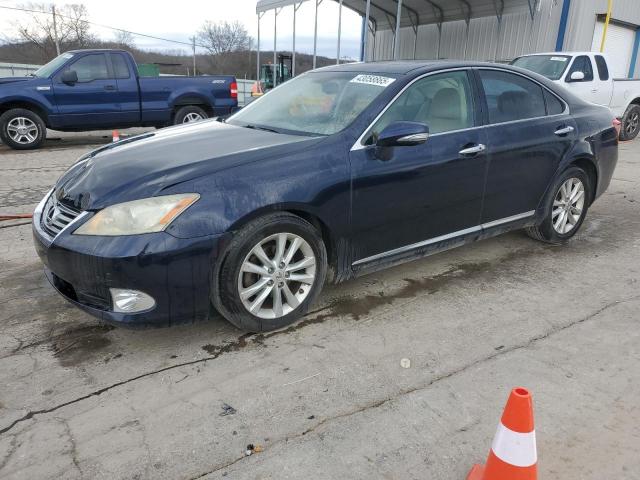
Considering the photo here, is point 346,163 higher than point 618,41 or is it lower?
lower

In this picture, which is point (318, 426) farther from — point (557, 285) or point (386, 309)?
point (557, 285)

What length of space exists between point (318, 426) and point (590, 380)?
150 cm

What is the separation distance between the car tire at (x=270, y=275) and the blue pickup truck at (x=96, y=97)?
8.71m

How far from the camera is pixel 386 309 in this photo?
3568 millimetres

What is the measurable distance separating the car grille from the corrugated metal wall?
12802 mm

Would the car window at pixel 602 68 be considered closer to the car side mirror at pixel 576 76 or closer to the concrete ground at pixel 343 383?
the car side mirror at pixel 576 76

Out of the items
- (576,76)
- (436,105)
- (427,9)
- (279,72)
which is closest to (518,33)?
(427,9)

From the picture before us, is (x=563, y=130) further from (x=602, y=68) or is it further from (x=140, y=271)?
(x=602, y=68)

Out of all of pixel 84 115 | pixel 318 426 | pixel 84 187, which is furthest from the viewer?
pixel 84 115

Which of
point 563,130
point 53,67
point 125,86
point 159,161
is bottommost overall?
point 159,161

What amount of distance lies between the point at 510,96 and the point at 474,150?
758 mm

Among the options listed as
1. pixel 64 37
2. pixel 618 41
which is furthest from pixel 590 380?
pixel 64 37

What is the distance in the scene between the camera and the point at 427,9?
75.8 feet

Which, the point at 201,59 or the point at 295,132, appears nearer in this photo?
the point at 295,132
